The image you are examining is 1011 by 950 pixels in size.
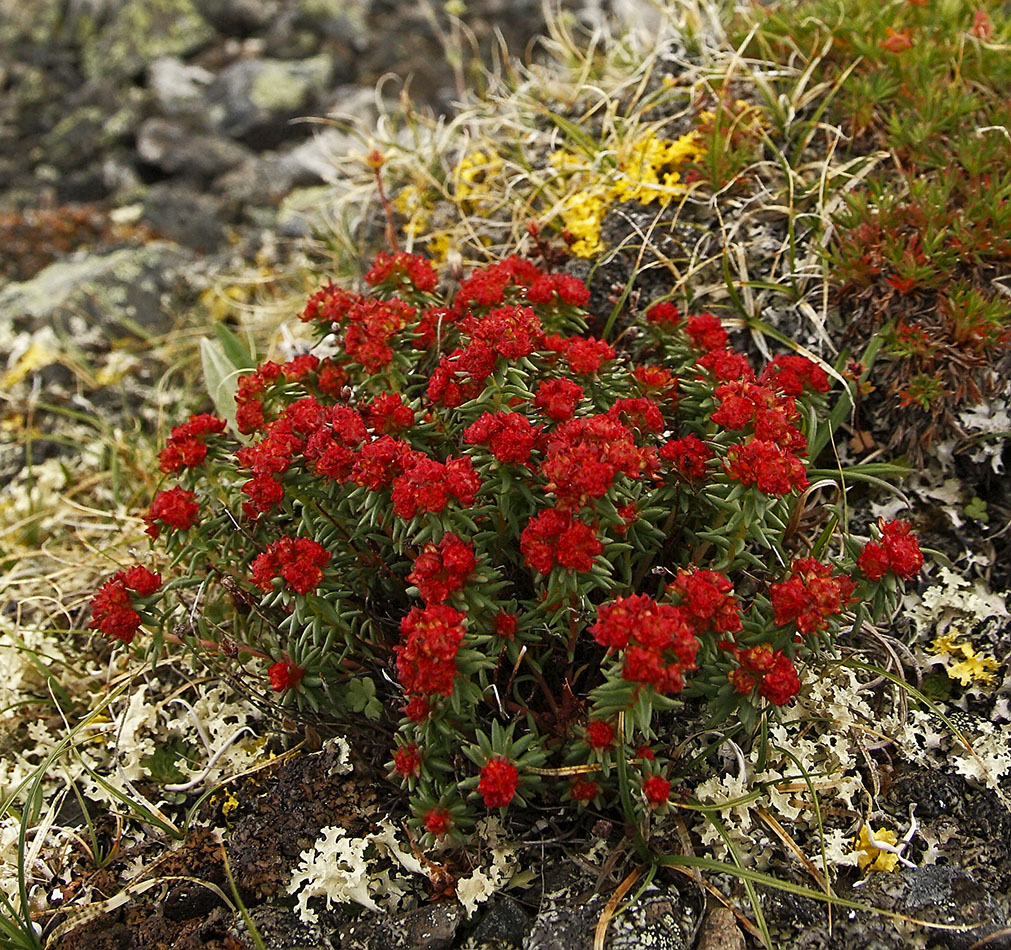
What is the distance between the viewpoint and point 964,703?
9.46 ft

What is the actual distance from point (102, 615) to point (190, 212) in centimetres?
449

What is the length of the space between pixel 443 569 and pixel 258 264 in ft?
13.3

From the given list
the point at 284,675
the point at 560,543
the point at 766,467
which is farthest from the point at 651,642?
the point at 284,675

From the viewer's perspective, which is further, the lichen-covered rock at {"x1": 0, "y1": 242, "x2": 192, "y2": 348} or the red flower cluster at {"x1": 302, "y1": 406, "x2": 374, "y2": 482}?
the lichen-covered rock at {"x1": 0, "y1": 242, "x2": 192, "y2": 348}

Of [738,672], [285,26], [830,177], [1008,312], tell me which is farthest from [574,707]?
[285,26]

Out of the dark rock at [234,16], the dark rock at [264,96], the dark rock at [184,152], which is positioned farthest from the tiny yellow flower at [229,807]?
the dark rock at [234,16]

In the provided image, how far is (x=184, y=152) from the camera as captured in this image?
6.66 meters

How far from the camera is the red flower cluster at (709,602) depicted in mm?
2094

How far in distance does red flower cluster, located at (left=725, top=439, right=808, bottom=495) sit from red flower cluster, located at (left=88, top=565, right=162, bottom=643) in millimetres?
1567

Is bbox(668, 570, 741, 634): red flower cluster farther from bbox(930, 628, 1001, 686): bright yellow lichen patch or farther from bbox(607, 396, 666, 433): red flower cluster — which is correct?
bbox(930, 628, 1001, 686): bright yellow lichen patch

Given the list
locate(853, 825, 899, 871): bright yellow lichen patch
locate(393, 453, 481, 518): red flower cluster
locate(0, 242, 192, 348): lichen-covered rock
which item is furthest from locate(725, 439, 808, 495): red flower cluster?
locate(0, 242, 192, 348): lichen-covered rock

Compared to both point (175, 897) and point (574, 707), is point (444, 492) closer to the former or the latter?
point (574, 707)

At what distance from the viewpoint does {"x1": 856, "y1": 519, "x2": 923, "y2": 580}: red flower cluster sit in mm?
2281

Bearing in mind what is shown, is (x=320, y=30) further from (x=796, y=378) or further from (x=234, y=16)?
(x=796, y=378)
